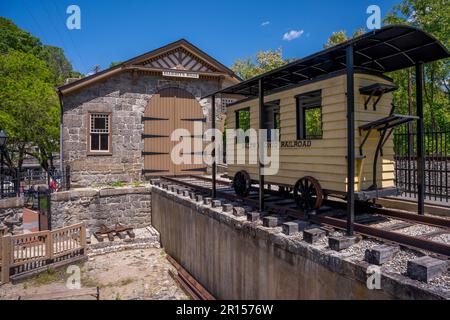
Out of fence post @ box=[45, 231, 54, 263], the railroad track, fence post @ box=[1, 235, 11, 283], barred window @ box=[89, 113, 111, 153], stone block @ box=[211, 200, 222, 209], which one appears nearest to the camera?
the railroad track

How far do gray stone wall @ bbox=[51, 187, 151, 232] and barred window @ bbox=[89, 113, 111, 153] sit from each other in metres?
2.69

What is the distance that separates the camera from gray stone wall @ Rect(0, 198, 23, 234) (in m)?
9.80

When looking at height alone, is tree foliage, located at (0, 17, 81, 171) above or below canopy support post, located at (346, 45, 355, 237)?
above

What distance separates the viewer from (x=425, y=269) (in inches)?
113

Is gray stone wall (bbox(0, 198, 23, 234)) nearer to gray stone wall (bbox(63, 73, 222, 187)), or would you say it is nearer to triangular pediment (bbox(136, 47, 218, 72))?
gray stone wall (bbox(63, 73, 222, 187))

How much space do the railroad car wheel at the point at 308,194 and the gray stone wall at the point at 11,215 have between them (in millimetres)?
9235

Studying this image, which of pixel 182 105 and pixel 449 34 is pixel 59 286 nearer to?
pixel 182 105

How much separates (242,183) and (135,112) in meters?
9.40

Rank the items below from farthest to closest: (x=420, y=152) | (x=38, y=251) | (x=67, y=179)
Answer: (x=67, y=179) → (x=38, y=251) → (x=420, y=152)

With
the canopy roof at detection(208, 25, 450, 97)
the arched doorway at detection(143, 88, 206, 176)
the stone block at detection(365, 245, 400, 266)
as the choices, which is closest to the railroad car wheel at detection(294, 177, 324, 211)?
the stone block at detection(365, 245, 400, 266)

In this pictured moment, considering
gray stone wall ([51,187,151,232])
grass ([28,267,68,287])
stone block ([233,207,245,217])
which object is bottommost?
grass ([28,267,68,287])

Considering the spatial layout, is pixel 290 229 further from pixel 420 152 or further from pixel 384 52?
pixel 384 52

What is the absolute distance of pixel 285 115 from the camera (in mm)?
6629

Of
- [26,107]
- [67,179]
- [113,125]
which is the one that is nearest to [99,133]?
[113,125]
